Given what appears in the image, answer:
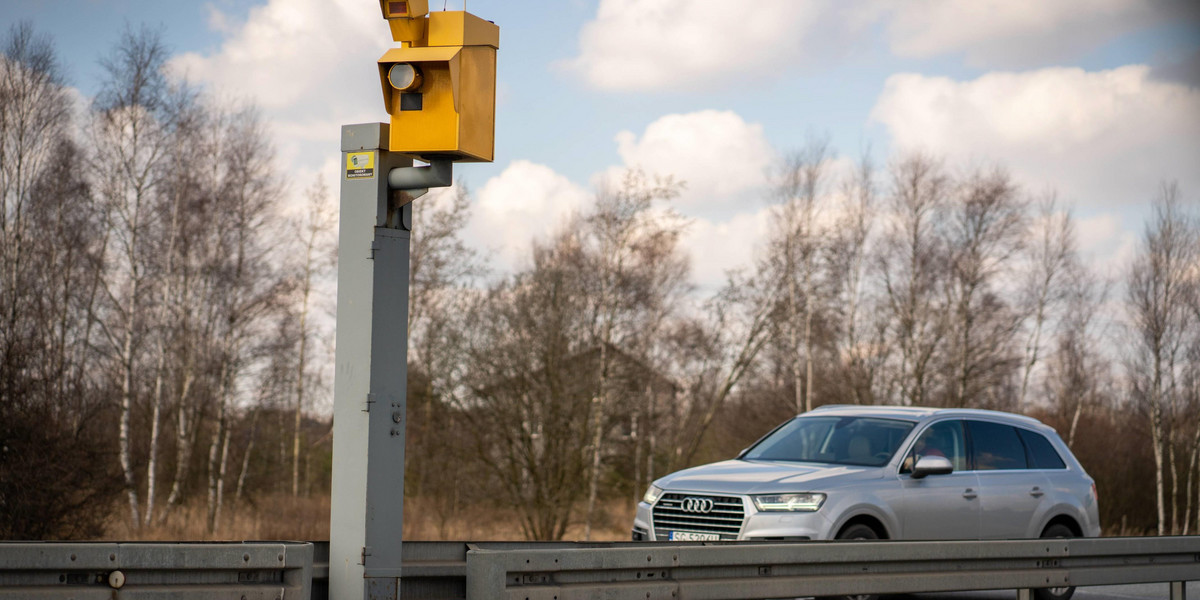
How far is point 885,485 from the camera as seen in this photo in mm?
9984

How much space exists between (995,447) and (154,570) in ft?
28.6

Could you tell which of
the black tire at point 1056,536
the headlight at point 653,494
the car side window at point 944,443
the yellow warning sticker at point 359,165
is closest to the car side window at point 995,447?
the car side window at point 944,443

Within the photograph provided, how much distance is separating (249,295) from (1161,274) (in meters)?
34.6

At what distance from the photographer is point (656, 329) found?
36.8 meters

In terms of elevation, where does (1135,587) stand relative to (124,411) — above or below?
below

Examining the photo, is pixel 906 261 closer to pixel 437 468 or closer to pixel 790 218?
pixel 790 218

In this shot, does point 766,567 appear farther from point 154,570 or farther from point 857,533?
point 857,533

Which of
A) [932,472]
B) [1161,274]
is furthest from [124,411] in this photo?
[1161,274]

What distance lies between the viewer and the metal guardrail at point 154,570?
447cm

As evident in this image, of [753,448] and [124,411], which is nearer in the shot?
[753,448]

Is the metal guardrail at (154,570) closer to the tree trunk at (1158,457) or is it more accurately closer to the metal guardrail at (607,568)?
the metal guardrail at (607,568)

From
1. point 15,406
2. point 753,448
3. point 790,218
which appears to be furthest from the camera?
point 790,218

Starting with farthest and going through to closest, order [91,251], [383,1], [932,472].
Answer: [91,251] < [932,472] < [383,1]

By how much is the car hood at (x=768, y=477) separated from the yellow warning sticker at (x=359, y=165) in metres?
5.15
